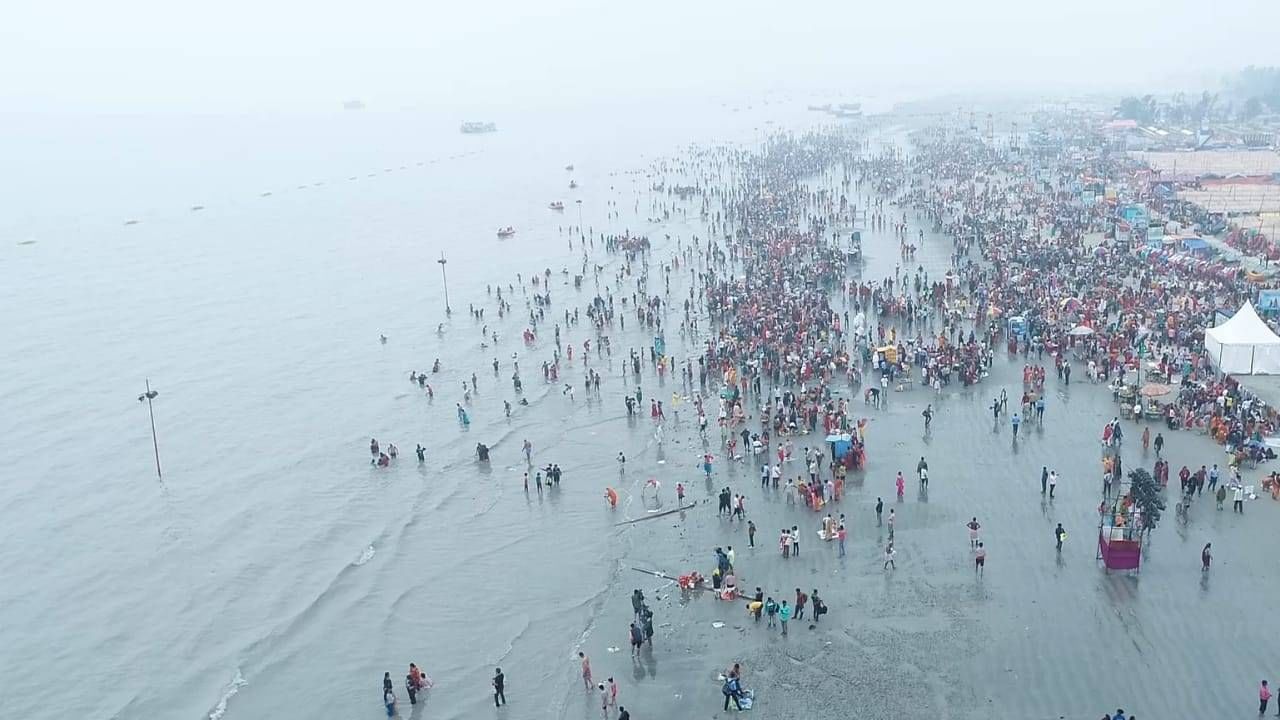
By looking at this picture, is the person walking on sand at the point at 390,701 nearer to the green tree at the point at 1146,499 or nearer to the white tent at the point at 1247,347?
the green tree at the point at 1146,499

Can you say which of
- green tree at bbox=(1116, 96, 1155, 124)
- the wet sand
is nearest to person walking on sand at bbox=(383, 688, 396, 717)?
the wet sand

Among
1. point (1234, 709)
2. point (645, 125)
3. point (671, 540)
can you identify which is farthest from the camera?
point (645, 125)

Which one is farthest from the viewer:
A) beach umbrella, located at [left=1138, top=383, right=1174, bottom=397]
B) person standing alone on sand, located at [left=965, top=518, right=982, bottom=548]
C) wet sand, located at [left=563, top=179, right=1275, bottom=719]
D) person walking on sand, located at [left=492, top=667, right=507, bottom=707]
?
beach umbrella, located at [left=1138, top=383, right=1174, bottom=397]

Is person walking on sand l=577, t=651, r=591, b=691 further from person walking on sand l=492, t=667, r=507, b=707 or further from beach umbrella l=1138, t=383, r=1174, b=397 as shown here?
beach umbrella l=1138, t=383, r=1174, b=397

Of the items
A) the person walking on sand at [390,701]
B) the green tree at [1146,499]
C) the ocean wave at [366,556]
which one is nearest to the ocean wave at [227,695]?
the person walking on sand at [390,701]

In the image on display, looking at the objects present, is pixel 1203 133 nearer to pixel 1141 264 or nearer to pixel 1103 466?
pixel 1141 264

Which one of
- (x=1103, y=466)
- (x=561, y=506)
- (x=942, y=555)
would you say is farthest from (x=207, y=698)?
(x=1103, y=466)
